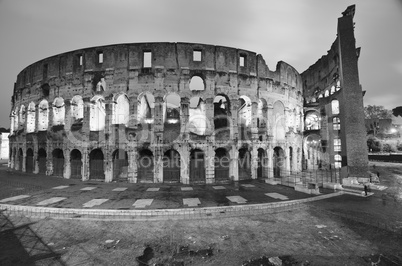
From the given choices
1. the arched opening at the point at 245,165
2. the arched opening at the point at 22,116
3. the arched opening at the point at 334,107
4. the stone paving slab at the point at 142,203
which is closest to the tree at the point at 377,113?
the arched opening at the point at 334,107

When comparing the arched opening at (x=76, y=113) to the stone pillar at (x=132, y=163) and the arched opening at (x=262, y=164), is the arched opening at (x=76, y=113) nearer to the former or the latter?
the stone pillar at (x=132, y=163)

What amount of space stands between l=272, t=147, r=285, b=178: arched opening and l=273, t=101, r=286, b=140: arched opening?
1.34 metres

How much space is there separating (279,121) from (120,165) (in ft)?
48.9

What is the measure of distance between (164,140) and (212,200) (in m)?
6.40

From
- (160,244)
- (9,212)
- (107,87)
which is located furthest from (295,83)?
(9,212)

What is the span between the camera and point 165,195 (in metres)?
10.8

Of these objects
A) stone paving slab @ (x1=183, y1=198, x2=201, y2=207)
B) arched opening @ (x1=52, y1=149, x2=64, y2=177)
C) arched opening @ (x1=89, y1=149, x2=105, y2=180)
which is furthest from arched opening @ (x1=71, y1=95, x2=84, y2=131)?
stone paving slab @ (x1=183, y1=198, x2=201, y2=207)

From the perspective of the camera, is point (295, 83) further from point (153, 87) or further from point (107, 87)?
point (107, 87)

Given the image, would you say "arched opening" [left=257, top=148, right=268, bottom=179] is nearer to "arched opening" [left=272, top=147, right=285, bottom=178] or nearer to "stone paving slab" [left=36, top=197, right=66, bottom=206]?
"arched opening" [left=272, top=147, right=285, bottom=178]

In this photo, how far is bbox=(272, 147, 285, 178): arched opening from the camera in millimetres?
17516

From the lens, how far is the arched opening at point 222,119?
15156 millimetres

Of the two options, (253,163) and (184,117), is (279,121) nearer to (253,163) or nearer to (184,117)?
(253,163)

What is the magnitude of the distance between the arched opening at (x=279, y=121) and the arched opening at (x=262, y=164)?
2.03 meters

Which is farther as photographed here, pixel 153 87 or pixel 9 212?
pixel 153 87
